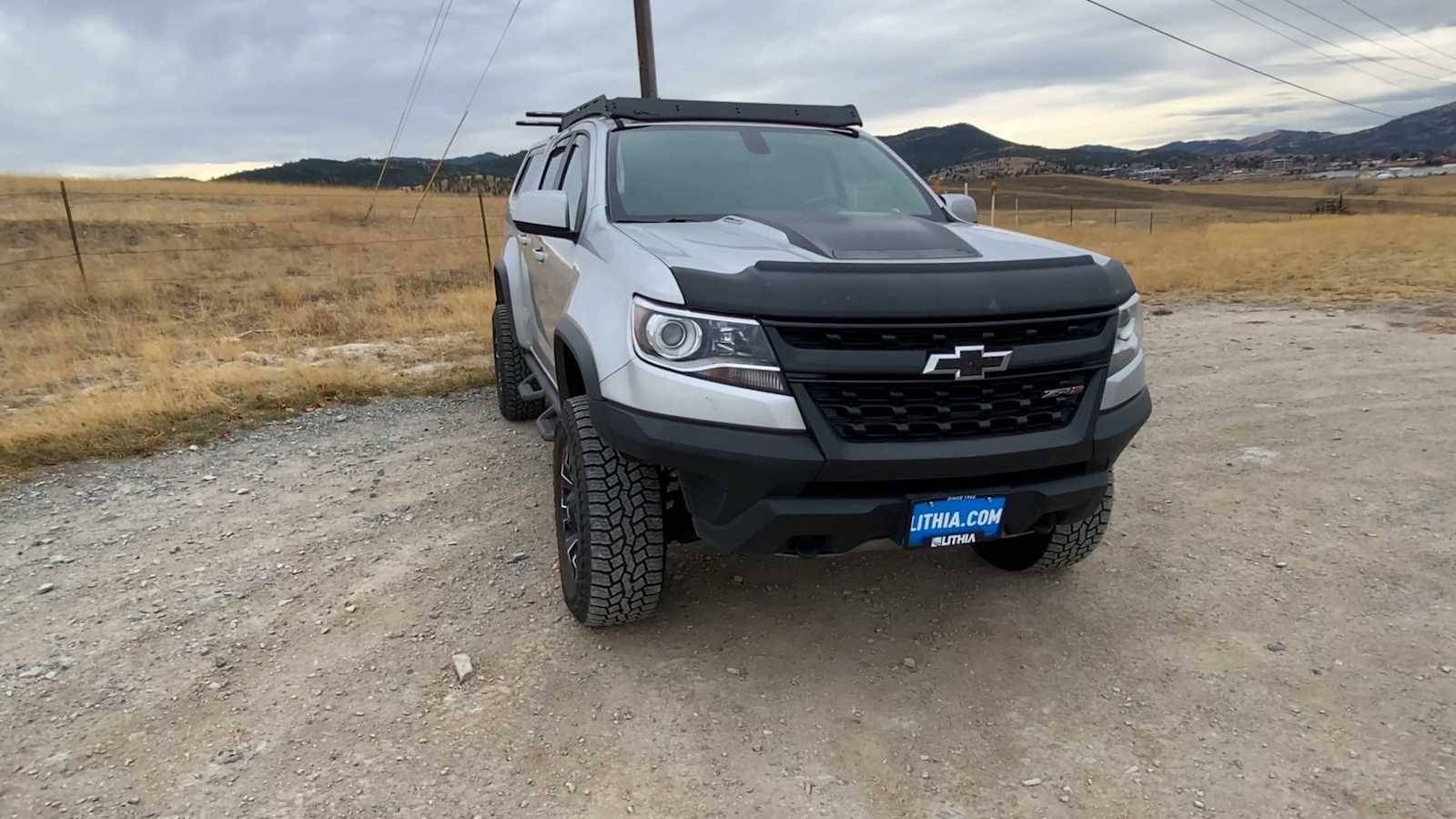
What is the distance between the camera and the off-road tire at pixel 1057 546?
10.7ft

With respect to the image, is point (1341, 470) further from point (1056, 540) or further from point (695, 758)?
point (695, 758)

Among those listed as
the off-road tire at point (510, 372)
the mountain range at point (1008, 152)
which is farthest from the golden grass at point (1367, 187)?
the off-road tire at point (510, 372)

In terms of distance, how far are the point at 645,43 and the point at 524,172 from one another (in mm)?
5893

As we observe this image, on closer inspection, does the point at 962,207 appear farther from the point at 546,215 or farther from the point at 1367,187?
the point at 1367,187

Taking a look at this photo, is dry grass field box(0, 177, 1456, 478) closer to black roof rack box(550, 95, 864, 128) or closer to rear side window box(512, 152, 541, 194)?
rear side window box(512, 152, 541, 194)

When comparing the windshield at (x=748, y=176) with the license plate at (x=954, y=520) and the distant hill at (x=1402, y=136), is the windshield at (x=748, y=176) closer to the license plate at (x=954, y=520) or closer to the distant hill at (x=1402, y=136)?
the license plate at (x=954, y=520)

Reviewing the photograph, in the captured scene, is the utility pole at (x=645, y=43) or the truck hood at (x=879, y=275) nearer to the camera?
the truck hood at (x=879, y=275)

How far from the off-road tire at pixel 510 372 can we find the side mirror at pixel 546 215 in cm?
219

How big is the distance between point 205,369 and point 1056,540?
7094 millimetres

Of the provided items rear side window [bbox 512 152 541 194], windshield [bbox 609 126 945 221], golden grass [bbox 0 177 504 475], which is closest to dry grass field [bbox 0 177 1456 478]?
golden grass [bbox 0 177 504 475]

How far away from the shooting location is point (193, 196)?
28.8 m

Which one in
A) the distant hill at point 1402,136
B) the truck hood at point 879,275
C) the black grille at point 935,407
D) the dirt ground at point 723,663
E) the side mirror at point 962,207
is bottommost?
the dirt ground at point 723,663

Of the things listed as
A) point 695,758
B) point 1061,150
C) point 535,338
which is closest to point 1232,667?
point 695,758

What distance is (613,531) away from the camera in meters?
2.77
